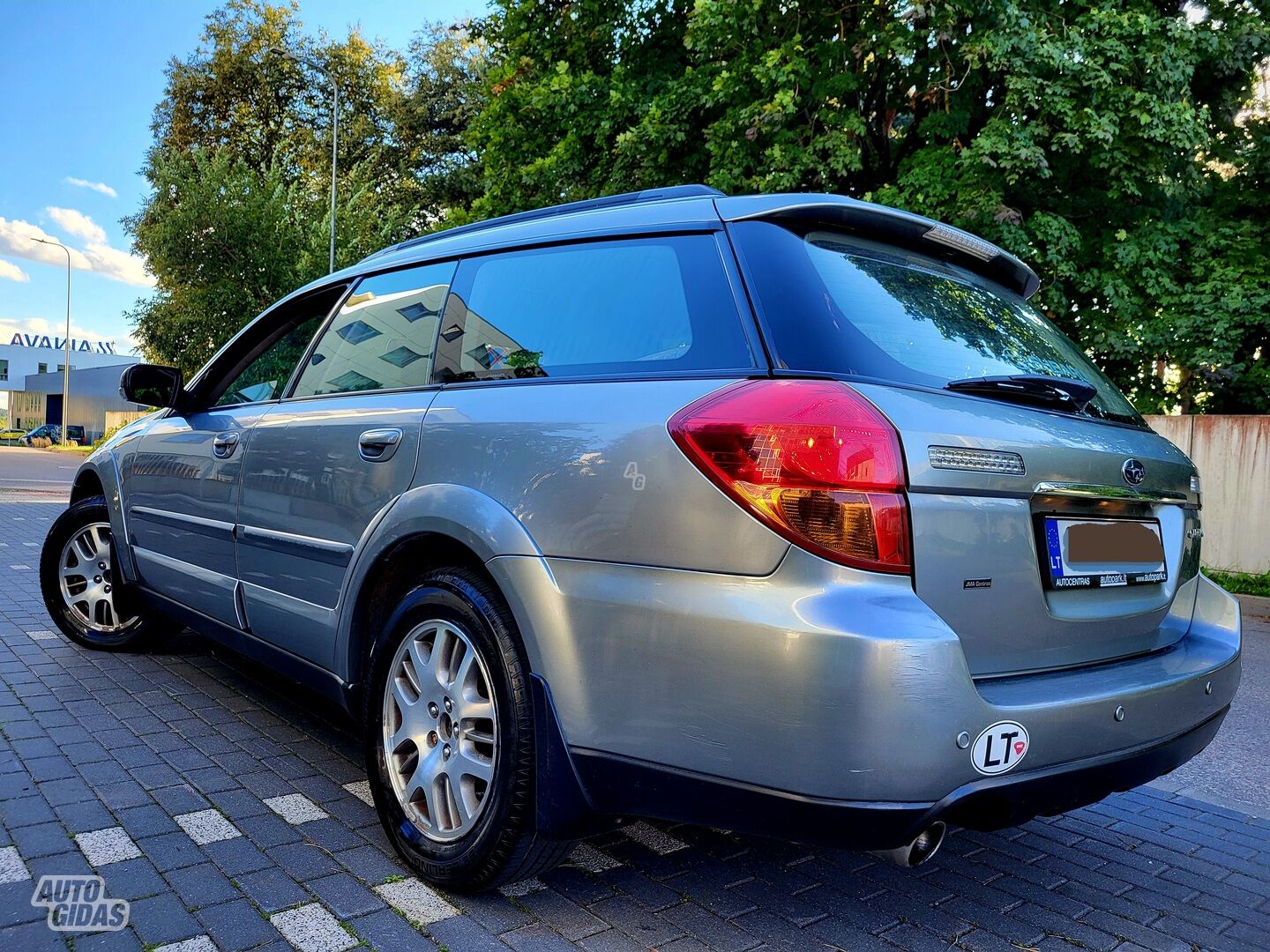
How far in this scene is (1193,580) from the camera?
109 inches

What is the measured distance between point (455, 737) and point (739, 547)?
3.33 ft

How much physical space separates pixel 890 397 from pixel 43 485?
66.2 feet

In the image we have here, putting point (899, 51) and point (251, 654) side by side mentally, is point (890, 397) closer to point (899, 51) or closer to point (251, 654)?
point (251, 654)

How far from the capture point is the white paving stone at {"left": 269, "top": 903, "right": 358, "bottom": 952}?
2.24 metres

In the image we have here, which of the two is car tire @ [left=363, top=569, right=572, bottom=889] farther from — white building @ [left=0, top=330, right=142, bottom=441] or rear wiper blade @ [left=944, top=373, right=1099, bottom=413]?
white building @ [left=0, top=330, right=142, bottom=441]

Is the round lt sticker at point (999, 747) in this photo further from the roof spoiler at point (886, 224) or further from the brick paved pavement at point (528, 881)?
the roof spoiler at point (886, 224)

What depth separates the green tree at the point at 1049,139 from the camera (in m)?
11.7

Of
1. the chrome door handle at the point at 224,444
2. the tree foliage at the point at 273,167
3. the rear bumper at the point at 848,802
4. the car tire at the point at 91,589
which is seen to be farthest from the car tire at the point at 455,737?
the tree foliage at the point at 273,167

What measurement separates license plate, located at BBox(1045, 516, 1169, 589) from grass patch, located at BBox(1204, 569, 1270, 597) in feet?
31.4

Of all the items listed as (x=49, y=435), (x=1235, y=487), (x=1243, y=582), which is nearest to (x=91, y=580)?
(x=1243, y=582)

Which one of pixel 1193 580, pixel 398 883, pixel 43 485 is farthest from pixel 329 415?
pixel 43 485

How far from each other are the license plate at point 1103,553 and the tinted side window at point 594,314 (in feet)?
2.67

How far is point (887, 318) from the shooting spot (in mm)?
2369

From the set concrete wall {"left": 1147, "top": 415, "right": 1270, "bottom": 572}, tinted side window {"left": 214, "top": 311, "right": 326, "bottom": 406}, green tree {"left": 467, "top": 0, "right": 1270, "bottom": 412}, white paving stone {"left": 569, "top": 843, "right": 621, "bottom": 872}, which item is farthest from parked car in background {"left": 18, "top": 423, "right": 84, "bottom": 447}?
white paving stone {"left": 569, "top": 843, "right": 621, "bottom": 872}
